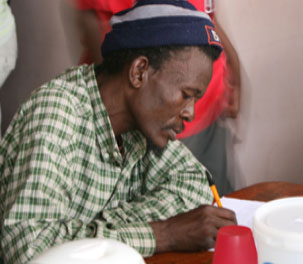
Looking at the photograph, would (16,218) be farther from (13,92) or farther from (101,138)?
(13,92)

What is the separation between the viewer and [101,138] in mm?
1060

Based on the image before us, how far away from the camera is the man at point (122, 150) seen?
0.87m

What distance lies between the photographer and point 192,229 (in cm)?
90

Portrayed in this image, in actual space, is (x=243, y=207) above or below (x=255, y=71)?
below

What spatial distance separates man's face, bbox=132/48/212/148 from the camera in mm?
1085

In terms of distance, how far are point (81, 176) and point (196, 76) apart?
34cm

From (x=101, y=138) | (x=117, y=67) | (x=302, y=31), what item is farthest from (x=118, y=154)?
(x=302, y=31)

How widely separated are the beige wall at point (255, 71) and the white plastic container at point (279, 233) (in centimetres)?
119

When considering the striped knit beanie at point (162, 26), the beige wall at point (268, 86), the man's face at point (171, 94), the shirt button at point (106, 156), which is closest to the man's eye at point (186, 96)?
the man's face at point (171, 94)

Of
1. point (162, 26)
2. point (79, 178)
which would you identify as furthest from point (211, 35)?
point (79, 178)

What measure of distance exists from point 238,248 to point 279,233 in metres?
0.04

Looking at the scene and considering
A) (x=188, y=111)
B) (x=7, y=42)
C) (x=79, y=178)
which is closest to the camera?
(x=79, y=178)

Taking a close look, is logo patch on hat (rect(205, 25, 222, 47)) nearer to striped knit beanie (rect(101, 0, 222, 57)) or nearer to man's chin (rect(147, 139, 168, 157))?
striped knit beanie (rect(101, 0, 222, 57))

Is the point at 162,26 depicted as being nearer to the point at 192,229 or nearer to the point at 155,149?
the point at 155,149
